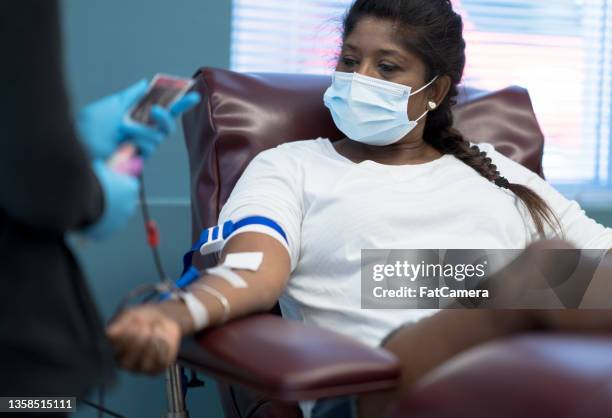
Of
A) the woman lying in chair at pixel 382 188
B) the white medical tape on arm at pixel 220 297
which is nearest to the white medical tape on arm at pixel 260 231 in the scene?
the woman lying in chair at pixel 382 188

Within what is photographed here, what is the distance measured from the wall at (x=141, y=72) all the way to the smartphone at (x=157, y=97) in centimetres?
118

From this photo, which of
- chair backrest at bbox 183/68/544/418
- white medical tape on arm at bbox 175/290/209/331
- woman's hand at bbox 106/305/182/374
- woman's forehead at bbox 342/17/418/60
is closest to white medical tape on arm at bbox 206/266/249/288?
white medical tape on arm at bbox 175/290/209/331

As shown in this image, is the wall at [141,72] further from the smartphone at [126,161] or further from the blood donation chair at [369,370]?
the smartphone at [126,161]

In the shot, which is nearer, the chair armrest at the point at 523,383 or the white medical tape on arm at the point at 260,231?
the chair armrest at the point at 523,383

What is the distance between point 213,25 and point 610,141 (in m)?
1.49

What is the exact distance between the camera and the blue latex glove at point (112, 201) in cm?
108

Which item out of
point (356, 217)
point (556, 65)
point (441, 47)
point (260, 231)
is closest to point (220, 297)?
point (260, 231)

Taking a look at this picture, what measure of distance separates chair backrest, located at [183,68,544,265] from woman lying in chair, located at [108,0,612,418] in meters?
0.10

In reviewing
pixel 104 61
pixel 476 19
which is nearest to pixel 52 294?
pixel 104 61

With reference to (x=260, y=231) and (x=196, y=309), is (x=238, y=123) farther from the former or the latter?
(x=196, y=309)

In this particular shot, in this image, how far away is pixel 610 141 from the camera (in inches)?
121

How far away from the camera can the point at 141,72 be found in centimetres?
241

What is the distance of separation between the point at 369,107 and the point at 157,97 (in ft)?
2.58

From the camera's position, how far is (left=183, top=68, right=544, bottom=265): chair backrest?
6.53 feet
